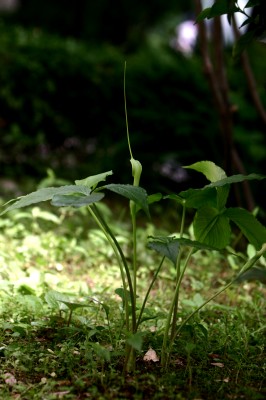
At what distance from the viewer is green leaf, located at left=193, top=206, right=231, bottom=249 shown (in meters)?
1.63

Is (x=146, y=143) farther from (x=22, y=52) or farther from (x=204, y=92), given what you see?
Answer: (x=22, y=52)

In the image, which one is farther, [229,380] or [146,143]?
[146,143]

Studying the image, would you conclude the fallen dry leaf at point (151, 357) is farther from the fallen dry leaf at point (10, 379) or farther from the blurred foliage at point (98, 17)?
the blurred foliage at point (98, 17)

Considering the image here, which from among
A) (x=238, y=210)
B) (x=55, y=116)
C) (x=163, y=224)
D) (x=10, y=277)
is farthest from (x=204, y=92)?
(x=238, y=210)

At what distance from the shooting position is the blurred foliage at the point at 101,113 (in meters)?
4.75

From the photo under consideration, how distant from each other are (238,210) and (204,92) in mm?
3771

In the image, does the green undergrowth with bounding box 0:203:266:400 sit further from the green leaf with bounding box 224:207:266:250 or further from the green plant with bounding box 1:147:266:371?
the green leaf with bounding box 224:207:266:250

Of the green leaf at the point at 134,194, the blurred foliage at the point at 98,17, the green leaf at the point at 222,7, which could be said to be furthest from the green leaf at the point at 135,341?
the blurred foliage at the point at 98,17

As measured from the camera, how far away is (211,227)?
64.6 inches

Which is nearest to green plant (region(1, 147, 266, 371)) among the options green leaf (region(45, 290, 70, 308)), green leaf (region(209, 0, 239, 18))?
green leaf (region(45, 290, 70, 308))

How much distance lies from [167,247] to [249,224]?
339 mm

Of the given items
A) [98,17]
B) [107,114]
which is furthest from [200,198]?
[98,17]

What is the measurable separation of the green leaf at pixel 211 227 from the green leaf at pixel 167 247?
0.23 m

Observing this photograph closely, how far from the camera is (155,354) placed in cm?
164
